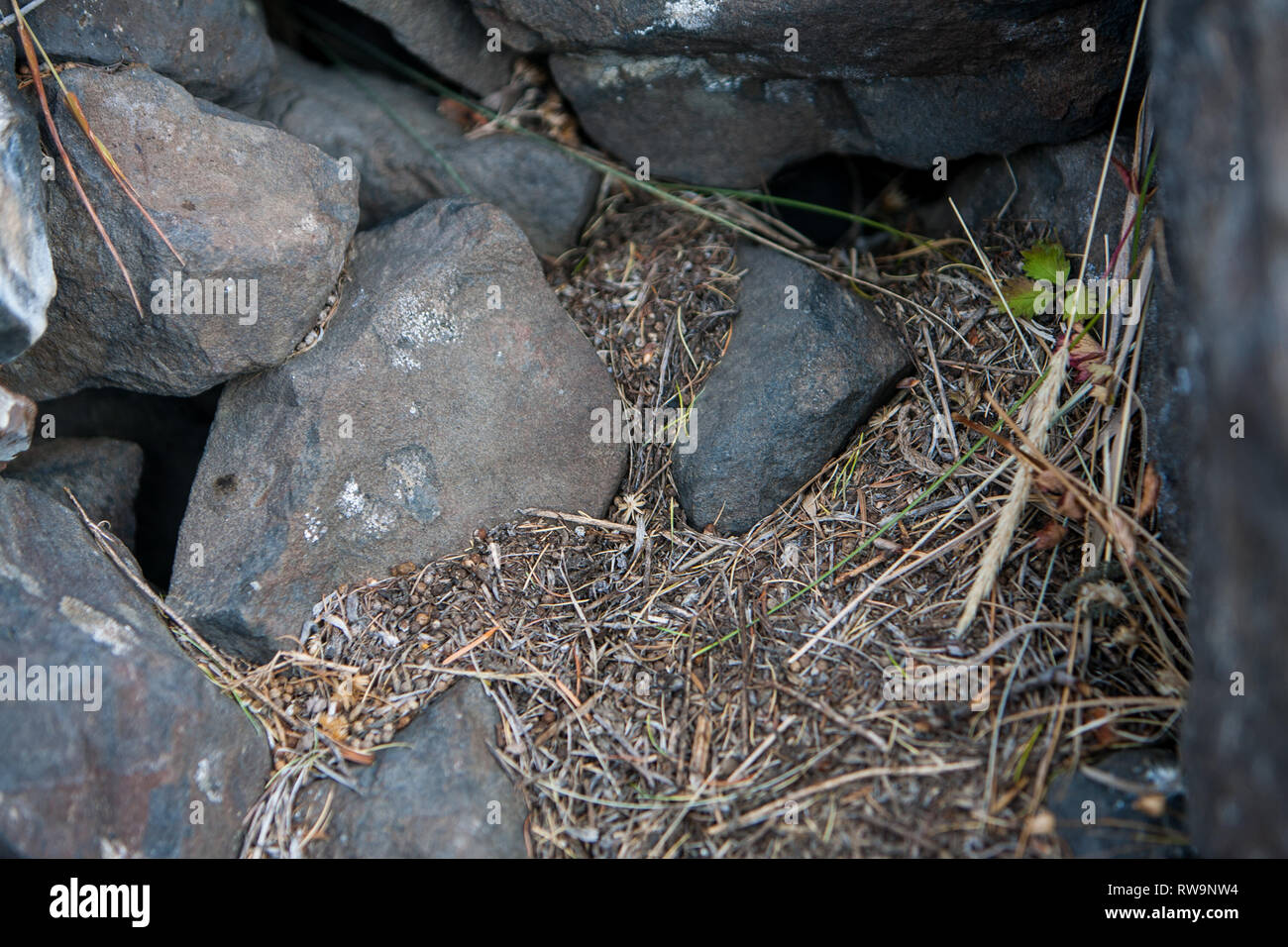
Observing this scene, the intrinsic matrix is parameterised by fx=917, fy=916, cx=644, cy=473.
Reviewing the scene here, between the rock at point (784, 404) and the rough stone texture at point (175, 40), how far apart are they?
1649mm

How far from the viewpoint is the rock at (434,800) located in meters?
1.95

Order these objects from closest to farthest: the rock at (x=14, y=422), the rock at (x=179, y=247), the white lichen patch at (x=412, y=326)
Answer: the rock at (x=14, y=422) < the rock at (x=179, y=247) < the white lichen patch at (x=412, y=326)

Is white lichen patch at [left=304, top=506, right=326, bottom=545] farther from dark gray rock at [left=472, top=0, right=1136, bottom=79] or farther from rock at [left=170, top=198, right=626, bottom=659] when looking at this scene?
dark gray rock at [left=472, top=0, right=1136, bottom=79]

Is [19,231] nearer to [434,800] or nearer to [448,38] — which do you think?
[448,38]

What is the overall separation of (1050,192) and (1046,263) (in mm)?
266

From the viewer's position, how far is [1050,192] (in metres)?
2.56

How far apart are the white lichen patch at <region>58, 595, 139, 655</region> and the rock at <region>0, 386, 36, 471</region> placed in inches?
15.6

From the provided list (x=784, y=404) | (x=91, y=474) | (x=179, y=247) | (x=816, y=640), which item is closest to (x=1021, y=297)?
(x=784, y=404)

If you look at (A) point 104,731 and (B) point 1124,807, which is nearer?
(B) point 1124,807

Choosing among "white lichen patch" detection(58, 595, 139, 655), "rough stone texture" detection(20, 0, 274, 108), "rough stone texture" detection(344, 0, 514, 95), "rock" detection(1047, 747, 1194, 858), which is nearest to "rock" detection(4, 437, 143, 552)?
"white lichen patch" detection(58, 595, 139, 655)

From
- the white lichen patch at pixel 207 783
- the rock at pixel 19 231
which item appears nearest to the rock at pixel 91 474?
the rock at pixel 19 231

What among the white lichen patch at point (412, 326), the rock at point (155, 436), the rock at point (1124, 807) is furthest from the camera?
the rock at point (155, 436)

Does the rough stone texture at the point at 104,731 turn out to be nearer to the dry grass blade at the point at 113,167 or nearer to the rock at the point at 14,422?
the rock at the point at 14,422
